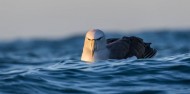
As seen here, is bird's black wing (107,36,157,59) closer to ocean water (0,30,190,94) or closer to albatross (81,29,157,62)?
albatross (81,29,157,62)

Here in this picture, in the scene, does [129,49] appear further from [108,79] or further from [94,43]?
[108,79]

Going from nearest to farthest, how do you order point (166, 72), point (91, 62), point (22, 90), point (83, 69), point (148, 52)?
point (22, 90) < point (166, 72) < point (83, 69) < point (91, 62) < point (148, 52)

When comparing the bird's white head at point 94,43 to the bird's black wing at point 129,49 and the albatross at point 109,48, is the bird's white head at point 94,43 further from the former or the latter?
the bird's black wing at point 129,49

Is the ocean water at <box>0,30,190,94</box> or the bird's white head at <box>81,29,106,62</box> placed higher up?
the bird's white head at <box>81,29,106,62</box>

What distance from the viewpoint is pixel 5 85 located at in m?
14.2

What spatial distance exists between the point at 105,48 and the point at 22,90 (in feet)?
19.0

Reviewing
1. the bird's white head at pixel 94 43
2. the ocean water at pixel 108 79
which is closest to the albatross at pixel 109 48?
the bird's white head at pixel 94 43

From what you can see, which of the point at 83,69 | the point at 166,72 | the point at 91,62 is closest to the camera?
the point at 166,72

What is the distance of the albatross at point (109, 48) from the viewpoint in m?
19.1

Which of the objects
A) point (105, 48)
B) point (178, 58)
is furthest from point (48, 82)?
point (105, 48)

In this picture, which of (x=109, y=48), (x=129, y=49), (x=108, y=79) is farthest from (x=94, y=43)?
(x=108, y=79)

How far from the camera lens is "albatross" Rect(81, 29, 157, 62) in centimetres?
1906

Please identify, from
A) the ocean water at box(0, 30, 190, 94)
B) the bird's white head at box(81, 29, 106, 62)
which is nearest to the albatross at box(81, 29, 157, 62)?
the bird's white head at box(81, 29, 106, 62)

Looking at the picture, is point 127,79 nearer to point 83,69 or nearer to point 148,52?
point 83,69
